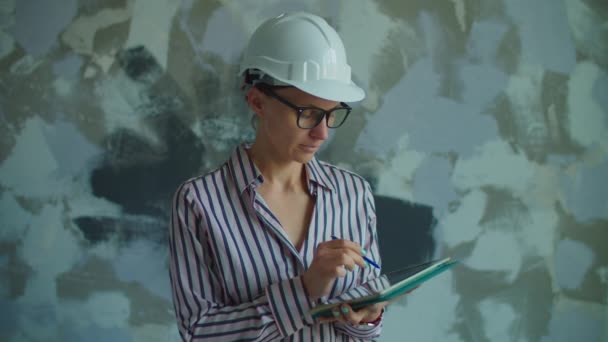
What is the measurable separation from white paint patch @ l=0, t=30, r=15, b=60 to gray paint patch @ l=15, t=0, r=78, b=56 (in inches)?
1.1

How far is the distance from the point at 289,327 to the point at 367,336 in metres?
0.24

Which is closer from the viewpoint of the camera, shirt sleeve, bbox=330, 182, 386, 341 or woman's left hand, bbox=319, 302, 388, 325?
woman's left hand, bbox=319, 302, 388, 325

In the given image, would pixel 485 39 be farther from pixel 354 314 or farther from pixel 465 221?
pixel 354 314

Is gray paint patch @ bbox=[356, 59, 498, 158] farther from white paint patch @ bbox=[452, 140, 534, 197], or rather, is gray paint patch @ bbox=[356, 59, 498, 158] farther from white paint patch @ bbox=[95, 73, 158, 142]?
white paint patch @ bbox=[95, 73, 158, 142]

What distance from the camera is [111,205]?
2061 mm

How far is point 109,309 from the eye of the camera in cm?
211

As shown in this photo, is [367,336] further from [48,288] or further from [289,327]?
[48,288]

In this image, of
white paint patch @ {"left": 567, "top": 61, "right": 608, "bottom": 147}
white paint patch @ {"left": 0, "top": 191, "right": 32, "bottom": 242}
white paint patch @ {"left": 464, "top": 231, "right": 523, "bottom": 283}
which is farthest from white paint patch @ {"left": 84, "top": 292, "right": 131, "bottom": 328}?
white paint patch @ {"left": 567, "top": 61, "right": 608, "bottom": 147}

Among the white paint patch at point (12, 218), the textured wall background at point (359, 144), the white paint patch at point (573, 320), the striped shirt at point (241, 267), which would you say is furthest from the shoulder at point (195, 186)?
the white paint patch at point (573, 320)

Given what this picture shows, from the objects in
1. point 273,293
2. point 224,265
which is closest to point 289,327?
point 273,293

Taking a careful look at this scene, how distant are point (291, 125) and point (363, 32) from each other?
0.95 m

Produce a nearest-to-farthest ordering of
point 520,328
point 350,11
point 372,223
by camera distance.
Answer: point 372,223 < point 350,11 < point 520,328

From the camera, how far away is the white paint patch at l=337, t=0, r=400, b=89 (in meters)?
2.01

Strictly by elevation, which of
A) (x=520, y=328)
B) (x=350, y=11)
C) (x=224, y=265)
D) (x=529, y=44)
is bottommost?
(x=520, y=328)
